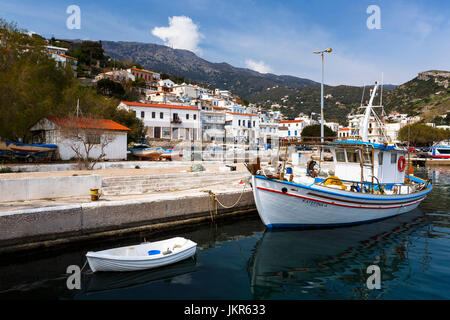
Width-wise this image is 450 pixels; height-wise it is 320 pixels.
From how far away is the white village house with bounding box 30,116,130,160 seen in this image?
2041 centimetres

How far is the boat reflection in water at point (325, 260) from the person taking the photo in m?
6.67

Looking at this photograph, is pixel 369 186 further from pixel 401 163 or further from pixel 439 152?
pixel 439 152

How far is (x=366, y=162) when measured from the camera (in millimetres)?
12219

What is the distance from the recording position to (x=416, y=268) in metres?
7.84

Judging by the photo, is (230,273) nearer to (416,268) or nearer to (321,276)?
(321,276)

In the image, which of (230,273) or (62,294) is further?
(230,273)

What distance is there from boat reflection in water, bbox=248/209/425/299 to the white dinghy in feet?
6.67

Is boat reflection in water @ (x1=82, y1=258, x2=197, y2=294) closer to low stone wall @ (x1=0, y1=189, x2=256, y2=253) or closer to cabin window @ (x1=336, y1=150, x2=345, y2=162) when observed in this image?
low stone wall @ (x1=0, y1=189, x2=256, y2=253)

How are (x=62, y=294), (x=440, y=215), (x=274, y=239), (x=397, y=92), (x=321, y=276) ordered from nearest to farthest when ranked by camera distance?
(x=62, y=294) → (x=321, y=276) → (x=274, y=239) → (x=440, y=215) → (x=397, y=92)

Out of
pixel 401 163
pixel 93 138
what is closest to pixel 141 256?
pixel 401 163

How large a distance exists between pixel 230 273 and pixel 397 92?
172309 millimetres

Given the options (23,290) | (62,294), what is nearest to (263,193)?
(62,294)

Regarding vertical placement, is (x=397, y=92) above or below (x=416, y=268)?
above

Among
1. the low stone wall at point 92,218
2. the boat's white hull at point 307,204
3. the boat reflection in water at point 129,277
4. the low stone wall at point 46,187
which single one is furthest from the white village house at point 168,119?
the boat reflection in water at point 129,277
